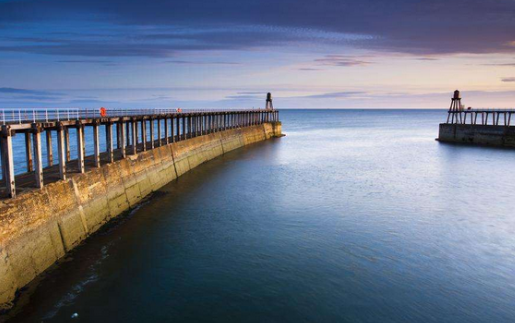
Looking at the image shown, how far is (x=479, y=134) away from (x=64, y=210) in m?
65.2

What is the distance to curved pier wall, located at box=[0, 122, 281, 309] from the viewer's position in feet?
46.9

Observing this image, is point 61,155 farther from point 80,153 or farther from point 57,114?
point 57,114

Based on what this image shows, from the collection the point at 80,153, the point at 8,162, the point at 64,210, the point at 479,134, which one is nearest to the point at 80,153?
the point at 80,153

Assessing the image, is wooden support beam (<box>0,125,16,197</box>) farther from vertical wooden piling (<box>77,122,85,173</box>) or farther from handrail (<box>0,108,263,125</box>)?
vertical wooden piling (<box>77,122,85,173</box>)

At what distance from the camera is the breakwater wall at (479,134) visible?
62.5m

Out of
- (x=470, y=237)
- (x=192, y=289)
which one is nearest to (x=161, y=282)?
(x=192, y=289)

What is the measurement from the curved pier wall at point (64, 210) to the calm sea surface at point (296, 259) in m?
0.79

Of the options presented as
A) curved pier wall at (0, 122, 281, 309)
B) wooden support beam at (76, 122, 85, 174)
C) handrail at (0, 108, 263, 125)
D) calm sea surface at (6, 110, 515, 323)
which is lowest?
calm sea surface at (6, 110, 515, 323)

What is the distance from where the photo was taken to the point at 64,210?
18.3 metres

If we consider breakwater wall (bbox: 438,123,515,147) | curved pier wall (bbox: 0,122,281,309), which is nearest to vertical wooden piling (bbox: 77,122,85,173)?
curved pier wall (bbox: 0,122,281,309)

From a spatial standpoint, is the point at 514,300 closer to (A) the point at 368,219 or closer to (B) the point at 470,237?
(B) the point at 470,237

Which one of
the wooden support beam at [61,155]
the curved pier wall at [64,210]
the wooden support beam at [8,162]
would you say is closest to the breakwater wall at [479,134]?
the curved pier wall at [64,210]

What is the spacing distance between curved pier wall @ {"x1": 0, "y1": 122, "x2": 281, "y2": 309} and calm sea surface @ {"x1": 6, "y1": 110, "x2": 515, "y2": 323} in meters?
0.79

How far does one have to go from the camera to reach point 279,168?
4266 cm
